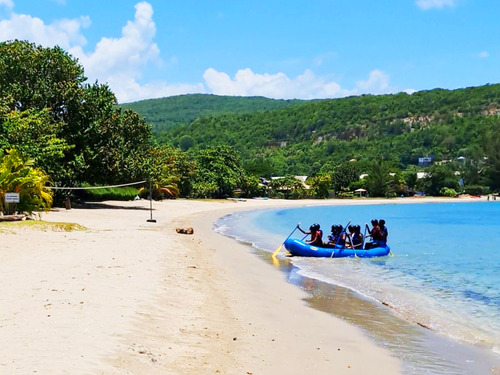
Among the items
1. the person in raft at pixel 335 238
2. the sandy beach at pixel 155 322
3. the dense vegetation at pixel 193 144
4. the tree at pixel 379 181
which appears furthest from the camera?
the tree at pixel 379 181

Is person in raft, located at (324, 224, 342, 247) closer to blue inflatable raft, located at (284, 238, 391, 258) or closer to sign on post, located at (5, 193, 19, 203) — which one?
blue inflatable raft, located at (284, 238, 391, 258)

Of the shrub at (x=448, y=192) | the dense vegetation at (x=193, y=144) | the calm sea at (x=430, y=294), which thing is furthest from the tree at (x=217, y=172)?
the shrub at (x=448, y=192)

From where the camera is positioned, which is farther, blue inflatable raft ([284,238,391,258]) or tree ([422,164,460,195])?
A: tree ([422,164,460,195])

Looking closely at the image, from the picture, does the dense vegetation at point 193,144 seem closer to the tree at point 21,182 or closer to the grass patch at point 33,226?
the tree at point 21,182

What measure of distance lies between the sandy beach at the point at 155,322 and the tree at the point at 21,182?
6.88 metres

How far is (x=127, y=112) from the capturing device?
1656 inches

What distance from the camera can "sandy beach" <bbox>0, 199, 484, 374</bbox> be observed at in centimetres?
627

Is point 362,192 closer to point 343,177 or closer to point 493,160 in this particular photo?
point 343,177

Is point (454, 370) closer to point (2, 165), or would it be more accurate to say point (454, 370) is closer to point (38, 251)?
point (38, 251)

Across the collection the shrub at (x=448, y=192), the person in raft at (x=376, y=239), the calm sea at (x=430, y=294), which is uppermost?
the shrub at (x=448, y=192)

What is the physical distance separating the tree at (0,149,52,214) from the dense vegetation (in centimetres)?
4

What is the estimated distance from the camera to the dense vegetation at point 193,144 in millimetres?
31034

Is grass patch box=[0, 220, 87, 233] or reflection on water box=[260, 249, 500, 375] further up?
grass patch box=[0, 220, 87, 233]

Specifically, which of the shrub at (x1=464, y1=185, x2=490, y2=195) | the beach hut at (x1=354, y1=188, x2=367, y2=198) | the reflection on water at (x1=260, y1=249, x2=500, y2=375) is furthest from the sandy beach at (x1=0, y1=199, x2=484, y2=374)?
the shrub at (x1=464, y1=185, x2=490, y2=195)
